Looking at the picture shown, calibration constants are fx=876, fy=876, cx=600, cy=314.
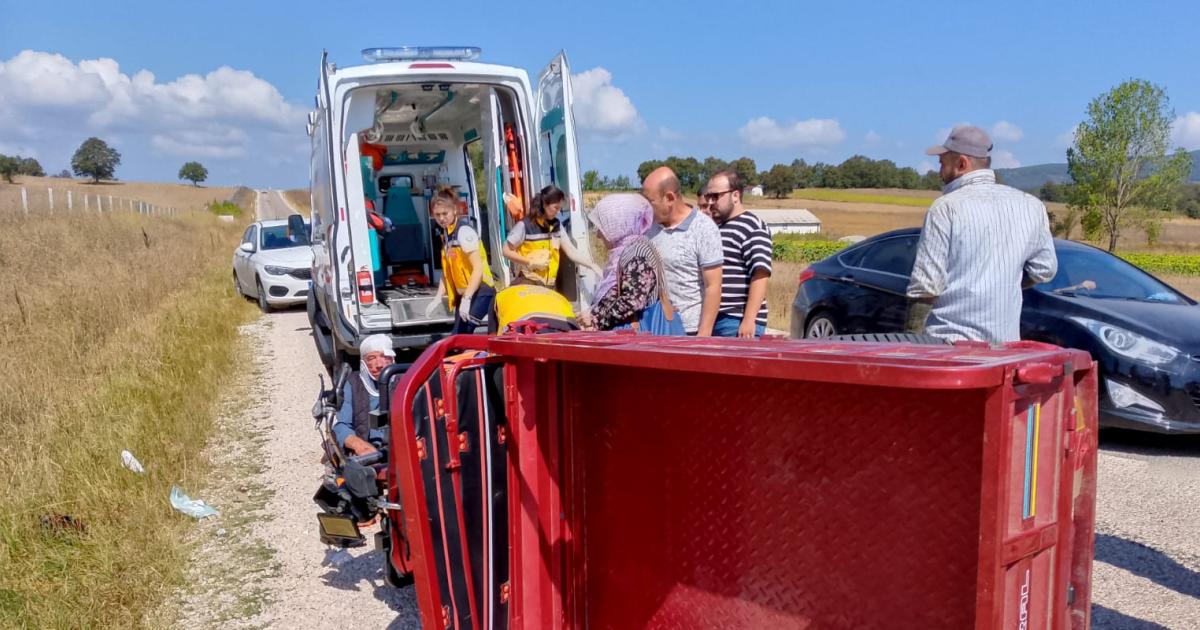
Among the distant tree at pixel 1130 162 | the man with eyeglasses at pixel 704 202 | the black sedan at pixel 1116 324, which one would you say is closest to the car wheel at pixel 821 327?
the black sedan at pixel 1116 324

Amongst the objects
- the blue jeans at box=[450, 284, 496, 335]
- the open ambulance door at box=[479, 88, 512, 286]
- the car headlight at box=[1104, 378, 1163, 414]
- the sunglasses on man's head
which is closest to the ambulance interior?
the open ambulance door at box=[479, 88, 512, 286]

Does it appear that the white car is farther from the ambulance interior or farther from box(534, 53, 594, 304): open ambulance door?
box(534, 53, 594, 304): open ambulance door

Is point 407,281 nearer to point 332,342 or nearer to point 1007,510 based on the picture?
point 332,342

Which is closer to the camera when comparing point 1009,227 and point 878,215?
point 1009,227

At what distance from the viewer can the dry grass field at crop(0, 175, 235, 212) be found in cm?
2222

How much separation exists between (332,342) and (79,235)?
1206 cm

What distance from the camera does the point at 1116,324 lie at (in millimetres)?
5566

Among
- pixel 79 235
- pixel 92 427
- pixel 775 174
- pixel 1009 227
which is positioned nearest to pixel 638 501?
pixel 1009 227

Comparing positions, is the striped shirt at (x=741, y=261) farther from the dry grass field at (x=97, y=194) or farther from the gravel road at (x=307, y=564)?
the dry grass field at (x=97, y=194)

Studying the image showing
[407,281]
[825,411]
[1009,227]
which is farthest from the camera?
[407,281]

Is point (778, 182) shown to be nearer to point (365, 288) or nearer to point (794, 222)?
point (794, 222)

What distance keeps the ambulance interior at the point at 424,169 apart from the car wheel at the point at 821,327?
95.1 inches

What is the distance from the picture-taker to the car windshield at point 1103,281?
604cm

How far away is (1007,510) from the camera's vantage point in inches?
69.1
